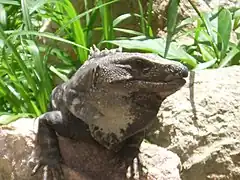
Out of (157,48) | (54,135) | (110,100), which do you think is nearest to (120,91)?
(110,100)

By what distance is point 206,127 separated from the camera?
2104mm

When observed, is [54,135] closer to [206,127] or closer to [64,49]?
[206,127]

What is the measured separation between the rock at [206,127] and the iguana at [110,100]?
53 cm

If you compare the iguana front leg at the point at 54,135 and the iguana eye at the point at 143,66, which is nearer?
the iguana eye at the point at 143,66

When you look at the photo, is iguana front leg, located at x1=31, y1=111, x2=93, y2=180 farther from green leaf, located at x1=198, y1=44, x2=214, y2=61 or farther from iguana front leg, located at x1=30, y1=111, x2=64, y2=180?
green leaf, located at x1=198, y1=44, x2=214, y2=61

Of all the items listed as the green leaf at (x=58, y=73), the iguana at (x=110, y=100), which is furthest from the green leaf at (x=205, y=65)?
the iguana at (x=110, y=100)

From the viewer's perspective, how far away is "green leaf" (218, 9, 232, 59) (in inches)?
95.8

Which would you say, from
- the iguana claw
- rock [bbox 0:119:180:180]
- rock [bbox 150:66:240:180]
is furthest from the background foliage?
the iguana claw

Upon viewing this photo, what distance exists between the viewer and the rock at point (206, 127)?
80.5 inches

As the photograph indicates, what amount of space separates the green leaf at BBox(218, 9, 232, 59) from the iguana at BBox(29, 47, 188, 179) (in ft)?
3.15

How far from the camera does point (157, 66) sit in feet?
4.66

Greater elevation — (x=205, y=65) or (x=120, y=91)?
(x=120, y=91)

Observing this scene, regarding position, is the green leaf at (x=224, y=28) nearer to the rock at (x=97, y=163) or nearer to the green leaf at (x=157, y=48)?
the green leaf at (x=157, y=48)

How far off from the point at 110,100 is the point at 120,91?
43 millimetres
